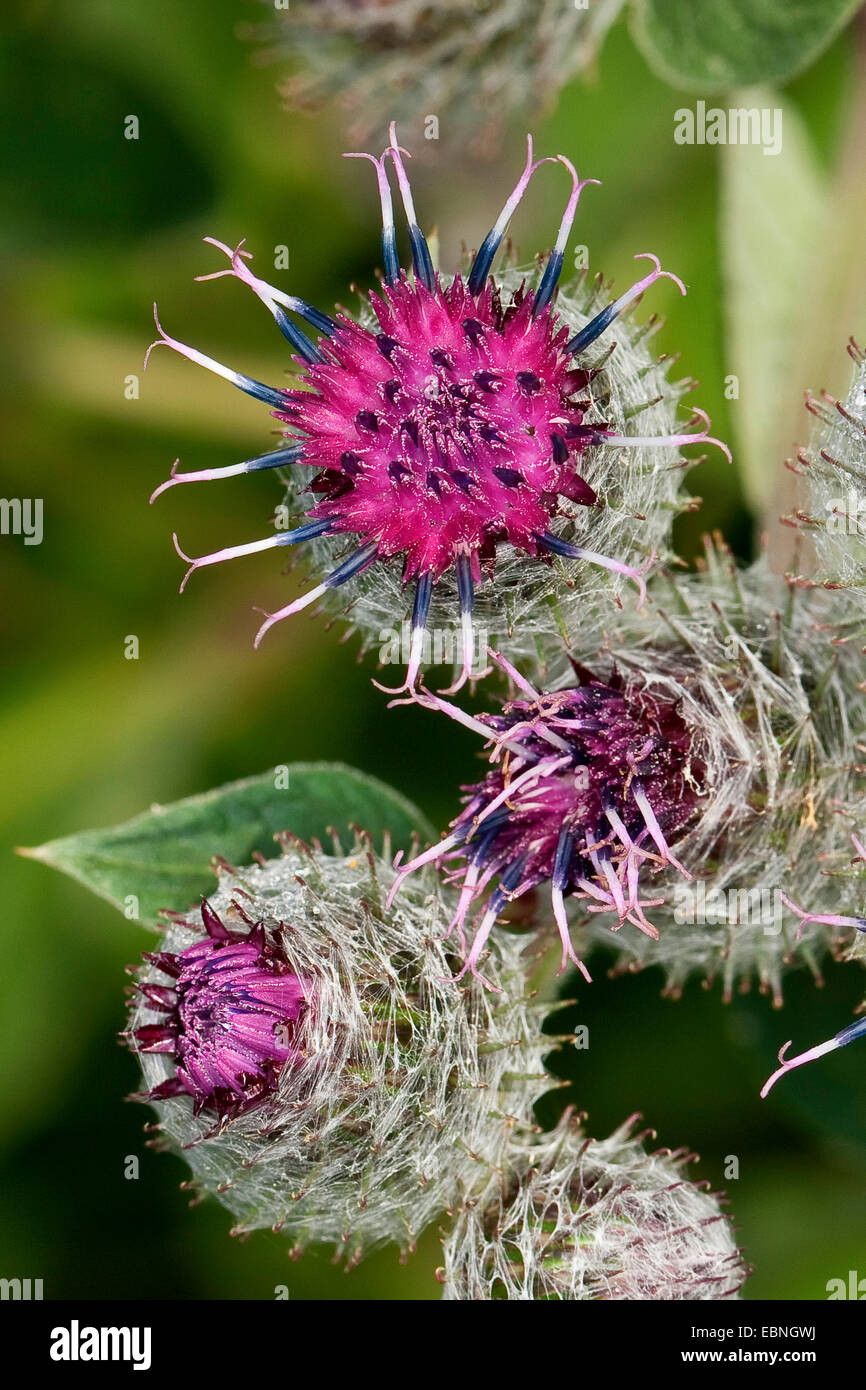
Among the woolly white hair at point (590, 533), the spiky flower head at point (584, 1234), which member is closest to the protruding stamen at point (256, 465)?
the woolly white hair at point (590, 533)

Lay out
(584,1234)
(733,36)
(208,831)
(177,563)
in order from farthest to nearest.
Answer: (177,563)
(733,36)
(208,831)
(584,1234)

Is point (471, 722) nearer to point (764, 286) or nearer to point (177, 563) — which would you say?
point (764, 286)

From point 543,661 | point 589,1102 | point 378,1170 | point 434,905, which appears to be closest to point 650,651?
point 543,661

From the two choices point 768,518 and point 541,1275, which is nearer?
point 541,1275

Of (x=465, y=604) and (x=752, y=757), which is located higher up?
(x=465, y=604)

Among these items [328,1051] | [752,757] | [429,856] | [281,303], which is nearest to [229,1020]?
[328,1051]

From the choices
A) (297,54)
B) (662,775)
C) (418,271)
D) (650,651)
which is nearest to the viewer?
(418,271)

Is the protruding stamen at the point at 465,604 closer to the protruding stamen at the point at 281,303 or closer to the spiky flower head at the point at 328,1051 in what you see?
the protruding stamen at the point at 281,303

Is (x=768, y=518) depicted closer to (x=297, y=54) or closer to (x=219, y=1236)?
(x=297, y=54)
